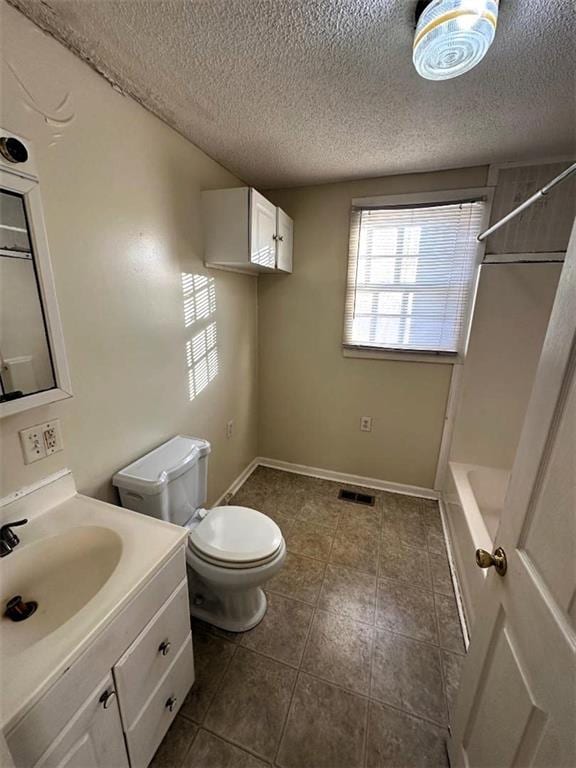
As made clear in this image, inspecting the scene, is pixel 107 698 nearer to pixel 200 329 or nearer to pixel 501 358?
pixel 200 329

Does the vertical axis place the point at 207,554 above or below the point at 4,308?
below

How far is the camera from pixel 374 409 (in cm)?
240

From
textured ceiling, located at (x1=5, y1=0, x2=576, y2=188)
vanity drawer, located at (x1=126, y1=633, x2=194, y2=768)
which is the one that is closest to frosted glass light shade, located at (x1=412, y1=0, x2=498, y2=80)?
textured ceiling, located at (x1=5, y1=0, x2=576, y2=188)

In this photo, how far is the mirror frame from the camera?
2.79 ft

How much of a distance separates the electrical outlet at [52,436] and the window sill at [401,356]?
6.03 feet

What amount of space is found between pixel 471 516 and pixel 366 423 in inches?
37.5

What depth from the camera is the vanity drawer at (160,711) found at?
0.91 m

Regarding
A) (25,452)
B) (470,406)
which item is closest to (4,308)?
(25,452)

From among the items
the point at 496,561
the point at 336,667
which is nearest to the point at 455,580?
the point at 336,667

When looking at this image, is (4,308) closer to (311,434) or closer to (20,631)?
(20,631)

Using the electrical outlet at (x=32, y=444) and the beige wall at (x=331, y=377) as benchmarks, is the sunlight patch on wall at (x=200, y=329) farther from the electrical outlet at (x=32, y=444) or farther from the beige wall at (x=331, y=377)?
the electrical outlet at (x=32, y=444)

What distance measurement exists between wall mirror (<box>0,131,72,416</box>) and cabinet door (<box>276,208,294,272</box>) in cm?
136

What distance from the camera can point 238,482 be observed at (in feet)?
8.25

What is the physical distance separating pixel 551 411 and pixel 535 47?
1184 mm
